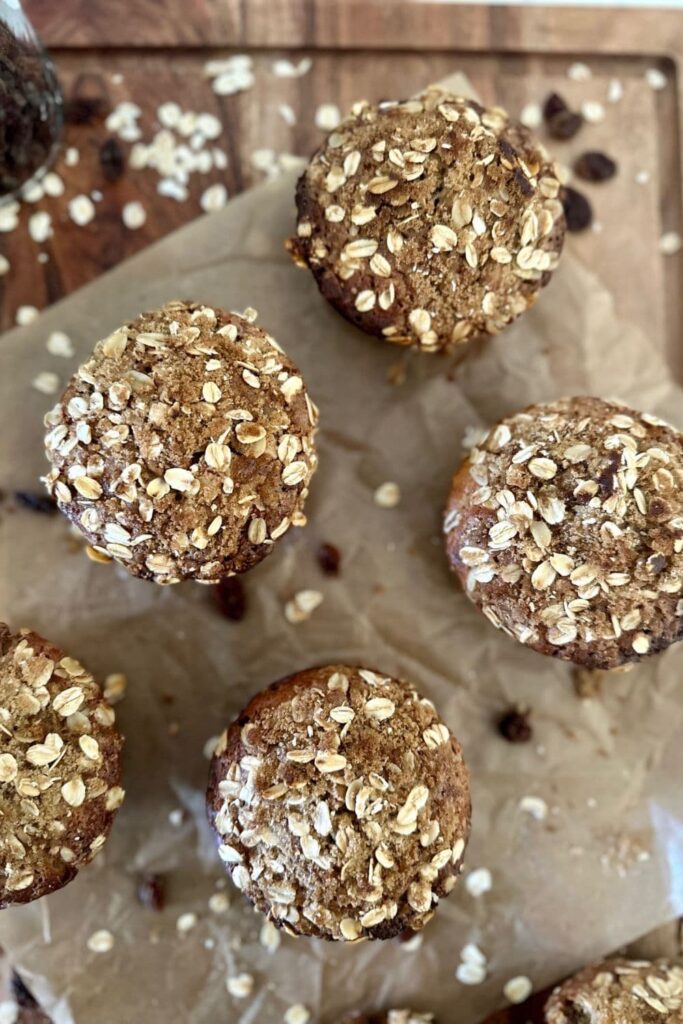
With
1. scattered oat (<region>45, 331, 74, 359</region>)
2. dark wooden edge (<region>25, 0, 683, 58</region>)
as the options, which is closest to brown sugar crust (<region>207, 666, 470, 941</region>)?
scattered oat (<region>45, 331, 74, 359</region>)

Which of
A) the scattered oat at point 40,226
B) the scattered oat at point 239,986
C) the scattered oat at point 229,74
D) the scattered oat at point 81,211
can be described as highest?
the scattered oat at point 229,74

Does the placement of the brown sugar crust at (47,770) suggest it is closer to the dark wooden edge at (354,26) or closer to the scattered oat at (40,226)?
the scattered oat at (40,226)

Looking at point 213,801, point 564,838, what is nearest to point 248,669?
point 213,801

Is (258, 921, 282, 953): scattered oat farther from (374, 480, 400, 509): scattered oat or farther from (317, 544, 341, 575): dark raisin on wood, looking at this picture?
(374, 480, 400, 509): scattered oat

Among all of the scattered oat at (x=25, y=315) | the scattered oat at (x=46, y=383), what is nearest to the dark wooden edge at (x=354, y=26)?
the scattered oat at (x=25, y=315)

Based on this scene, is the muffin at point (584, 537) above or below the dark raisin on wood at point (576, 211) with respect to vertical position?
below

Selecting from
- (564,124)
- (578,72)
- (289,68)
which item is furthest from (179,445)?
(578,72)

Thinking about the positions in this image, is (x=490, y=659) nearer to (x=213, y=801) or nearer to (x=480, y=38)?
(x=213, y=801)
